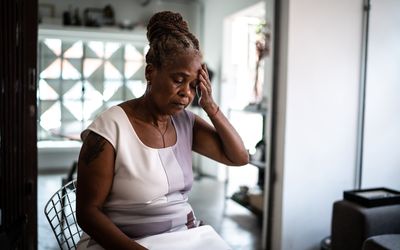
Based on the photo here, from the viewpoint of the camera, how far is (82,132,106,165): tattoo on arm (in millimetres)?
1098

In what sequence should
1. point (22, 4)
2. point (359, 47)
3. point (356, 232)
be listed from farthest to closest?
point (359, 47) < point (356, 232) < point (22, 4)

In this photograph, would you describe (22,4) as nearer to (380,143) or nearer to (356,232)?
(356,232)

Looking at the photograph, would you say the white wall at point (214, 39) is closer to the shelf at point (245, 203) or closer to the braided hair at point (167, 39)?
the shelf at point (245, 203)

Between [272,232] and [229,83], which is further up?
[229,83]

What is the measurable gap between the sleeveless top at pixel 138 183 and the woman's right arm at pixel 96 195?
3 centimetres

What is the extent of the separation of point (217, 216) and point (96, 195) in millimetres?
3169

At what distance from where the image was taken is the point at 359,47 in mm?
3027

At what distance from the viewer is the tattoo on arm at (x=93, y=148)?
1.10 metres

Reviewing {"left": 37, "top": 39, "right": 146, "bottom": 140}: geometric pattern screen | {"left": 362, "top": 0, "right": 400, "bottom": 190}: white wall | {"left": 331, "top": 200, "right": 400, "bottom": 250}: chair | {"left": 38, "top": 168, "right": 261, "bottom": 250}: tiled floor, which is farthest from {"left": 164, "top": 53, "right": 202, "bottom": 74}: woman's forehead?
{"left": 37, "top": 39, "right": 146, "bottom": 140}: geometric pattern screen

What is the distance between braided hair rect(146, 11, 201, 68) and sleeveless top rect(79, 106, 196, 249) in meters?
0.19

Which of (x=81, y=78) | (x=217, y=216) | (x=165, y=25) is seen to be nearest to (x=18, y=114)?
(x=165, y=25)

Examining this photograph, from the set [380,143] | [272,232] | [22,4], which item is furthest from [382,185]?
[22,4]

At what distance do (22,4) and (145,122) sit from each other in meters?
1.30

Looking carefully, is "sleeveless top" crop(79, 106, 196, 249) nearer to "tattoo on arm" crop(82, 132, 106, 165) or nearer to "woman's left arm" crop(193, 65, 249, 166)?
"tattoo on arm" crop(82, 132, 106, 165)
